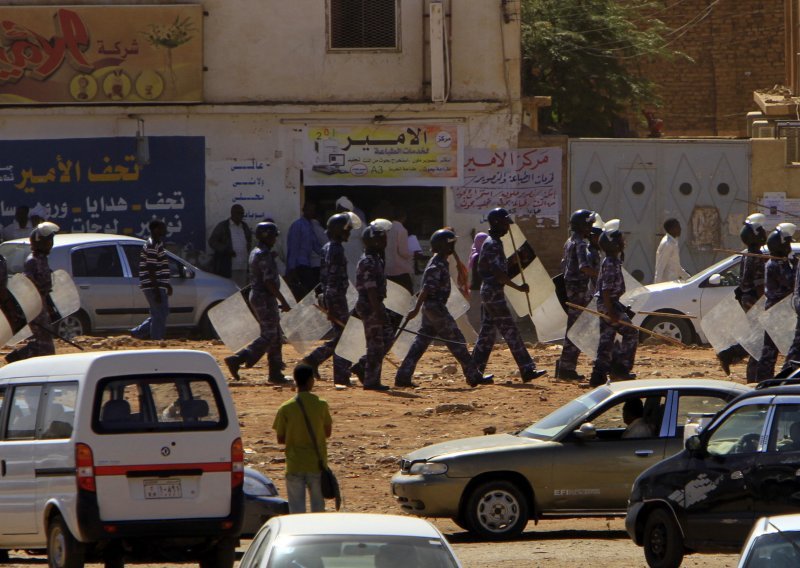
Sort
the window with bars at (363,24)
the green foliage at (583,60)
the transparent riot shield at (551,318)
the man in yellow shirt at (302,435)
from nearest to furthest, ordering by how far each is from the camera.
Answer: the man in yellow shirt at (302,435)
the transparent riot shield at (551,318)
the window with bars at (363,24)
the green foliage at (583,60)

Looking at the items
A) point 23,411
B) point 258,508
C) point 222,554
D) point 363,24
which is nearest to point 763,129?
point 363,24

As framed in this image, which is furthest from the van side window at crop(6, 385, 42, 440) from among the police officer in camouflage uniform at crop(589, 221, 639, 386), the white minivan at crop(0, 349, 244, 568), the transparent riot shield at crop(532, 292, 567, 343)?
the transparent riot shield at crop(532, 292, 567, 343)

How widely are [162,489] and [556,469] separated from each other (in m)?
3.14

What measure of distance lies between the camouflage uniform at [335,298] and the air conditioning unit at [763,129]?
12.3 m

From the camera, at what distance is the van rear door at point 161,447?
873cm

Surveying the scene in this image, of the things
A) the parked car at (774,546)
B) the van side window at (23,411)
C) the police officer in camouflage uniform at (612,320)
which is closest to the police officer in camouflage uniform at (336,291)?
the police officer in camouflage uniform at (612,320)

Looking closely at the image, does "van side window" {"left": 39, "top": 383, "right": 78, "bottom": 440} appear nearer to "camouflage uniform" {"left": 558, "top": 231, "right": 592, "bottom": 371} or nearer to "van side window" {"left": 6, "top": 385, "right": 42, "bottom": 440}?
"van side window" {"left": 6, "top": 385, "right": 42, "bottom": 440}

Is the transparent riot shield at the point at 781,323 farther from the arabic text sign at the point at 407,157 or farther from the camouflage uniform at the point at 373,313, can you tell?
the arabic text sign at the point at 407,157

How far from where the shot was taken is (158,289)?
18812 millimetres

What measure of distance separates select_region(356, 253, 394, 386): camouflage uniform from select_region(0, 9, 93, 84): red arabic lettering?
34.4 ft

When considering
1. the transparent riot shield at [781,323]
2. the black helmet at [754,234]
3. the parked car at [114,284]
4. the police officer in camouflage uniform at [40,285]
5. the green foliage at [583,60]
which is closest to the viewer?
the transparent riot shield at [781,323]

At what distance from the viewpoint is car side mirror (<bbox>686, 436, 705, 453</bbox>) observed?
29.9ft

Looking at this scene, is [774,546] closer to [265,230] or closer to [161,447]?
[161,447]

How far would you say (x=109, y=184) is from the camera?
2494 centimetres
